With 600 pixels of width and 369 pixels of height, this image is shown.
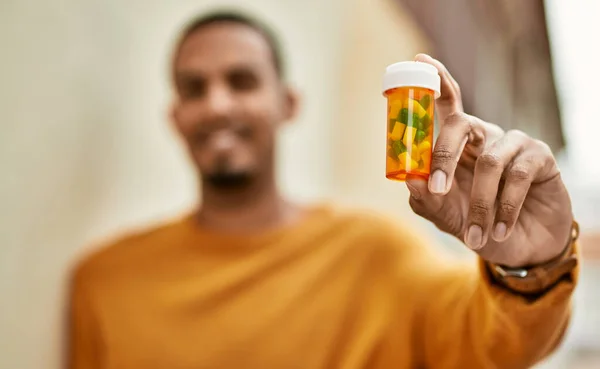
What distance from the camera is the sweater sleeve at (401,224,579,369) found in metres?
0.67

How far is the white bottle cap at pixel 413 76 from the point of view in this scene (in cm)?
55

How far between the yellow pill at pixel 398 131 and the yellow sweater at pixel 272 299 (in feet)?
1.27

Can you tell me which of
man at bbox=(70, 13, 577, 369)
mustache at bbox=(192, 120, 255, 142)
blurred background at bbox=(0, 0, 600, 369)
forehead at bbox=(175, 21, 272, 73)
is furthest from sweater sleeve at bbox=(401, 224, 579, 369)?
forehead at bbox=(175, 21, 272, 73)

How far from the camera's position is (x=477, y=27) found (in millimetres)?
1431

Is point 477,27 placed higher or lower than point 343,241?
higher

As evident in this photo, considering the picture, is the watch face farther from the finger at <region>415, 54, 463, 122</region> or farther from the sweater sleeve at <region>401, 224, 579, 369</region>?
the finger at <region>415, 54, 463, 122</region>

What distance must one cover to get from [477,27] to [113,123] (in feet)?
2.97

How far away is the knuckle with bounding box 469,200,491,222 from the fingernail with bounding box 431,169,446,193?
44 millimetres

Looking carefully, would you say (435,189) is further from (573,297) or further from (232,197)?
(232,197)

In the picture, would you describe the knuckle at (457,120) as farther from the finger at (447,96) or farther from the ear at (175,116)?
the ear at (175,116)

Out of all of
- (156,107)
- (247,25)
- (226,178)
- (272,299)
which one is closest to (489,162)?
(272,299)

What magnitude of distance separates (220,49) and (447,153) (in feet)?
2.60

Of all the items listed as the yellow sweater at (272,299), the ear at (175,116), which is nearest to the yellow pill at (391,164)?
the yellow sweater at (272,299)

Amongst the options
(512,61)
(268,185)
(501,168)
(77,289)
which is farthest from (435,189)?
(512,61)
